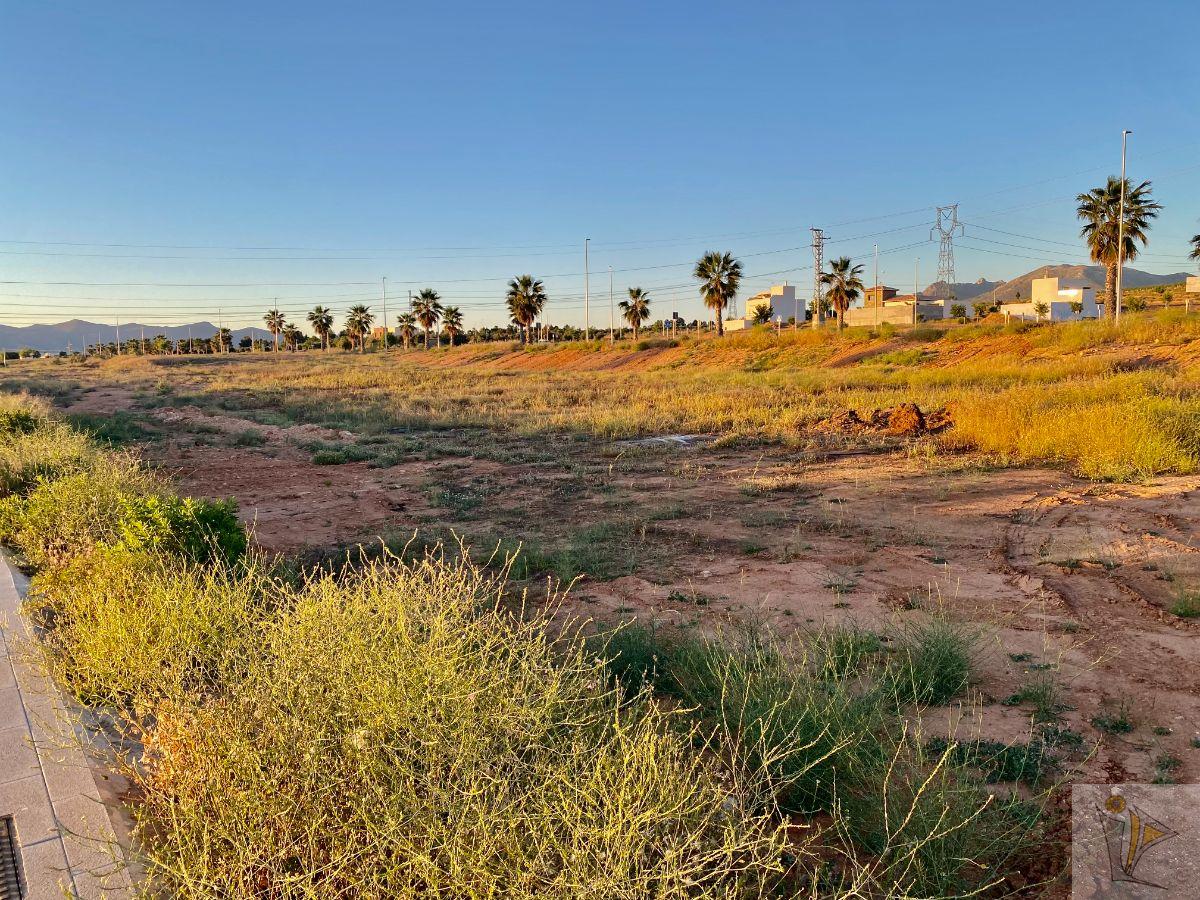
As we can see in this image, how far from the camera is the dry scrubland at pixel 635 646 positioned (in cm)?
275

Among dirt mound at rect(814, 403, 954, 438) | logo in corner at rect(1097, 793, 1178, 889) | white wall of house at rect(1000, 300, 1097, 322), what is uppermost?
white wall of house at rect(1000, 300, 1097, 322)

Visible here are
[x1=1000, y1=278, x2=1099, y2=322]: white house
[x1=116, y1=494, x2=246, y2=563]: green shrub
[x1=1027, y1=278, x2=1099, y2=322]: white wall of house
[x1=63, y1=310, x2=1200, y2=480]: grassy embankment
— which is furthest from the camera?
[x1=1027, y1=278, x2=1099, y2=322]: white wall of house

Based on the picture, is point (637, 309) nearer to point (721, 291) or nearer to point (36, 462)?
point (721, 291)

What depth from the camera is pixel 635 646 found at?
210 inches

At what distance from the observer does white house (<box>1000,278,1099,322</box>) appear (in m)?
71.3

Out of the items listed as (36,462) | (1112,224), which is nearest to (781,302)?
(1112,224)

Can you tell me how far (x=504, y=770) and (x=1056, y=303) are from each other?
84428 mm

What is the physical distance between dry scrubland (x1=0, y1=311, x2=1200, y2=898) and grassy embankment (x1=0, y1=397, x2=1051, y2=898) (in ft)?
0.10

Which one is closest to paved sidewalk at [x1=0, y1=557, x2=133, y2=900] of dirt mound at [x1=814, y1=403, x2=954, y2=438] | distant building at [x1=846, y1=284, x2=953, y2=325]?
dirt mound at [x1=814, y1=403, x2=954, y2=438]

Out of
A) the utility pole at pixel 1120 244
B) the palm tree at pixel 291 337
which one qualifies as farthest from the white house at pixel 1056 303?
the palm tree at pixel 291 337

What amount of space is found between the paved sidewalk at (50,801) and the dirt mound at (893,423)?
16485mm

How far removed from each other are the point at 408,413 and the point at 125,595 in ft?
69.2

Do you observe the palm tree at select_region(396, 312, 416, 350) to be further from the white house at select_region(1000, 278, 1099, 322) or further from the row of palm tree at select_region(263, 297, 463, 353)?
the white house at select_region(1000, 278, 1099, 322)

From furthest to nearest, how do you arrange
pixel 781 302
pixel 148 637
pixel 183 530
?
pixel 781 302
pixel 183 530
pixel 148 637
